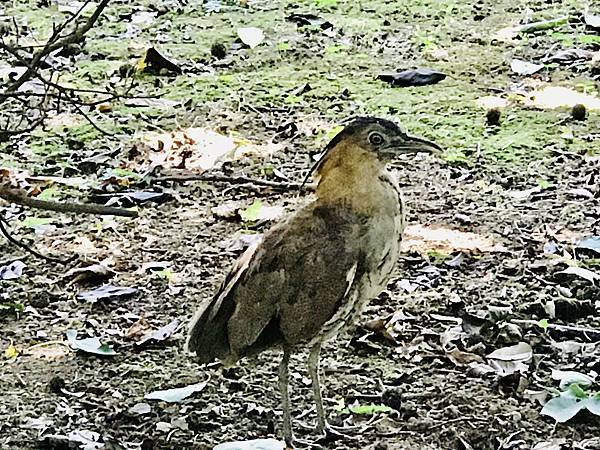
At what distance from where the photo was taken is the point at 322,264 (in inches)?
150

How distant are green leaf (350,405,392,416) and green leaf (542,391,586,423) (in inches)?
22.3

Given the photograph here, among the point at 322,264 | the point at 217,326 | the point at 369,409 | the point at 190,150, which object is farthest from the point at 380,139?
the point at 190,150

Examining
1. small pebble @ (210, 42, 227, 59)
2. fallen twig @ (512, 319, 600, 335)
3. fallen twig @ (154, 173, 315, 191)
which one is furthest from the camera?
small pebble @ (210, 42, 227, 59)

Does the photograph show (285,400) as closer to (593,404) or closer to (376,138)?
(376,138)

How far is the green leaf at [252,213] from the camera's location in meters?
5.92

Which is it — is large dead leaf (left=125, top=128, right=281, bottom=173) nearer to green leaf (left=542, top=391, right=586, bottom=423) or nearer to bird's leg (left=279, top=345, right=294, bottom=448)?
bird's leg (left=279, top=345, right=294, bottom=448)

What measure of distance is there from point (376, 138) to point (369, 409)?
994 millimetres

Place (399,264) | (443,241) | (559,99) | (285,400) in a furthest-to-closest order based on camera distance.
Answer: (559,99) → (443,241) → (399,264) → (285,400)

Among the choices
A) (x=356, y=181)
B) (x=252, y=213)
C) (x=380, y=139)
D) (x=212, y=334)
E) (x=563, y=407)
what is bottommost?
(x=252, y=213)

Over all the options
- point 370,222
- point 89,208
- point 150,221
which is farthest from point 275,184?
point 89,208

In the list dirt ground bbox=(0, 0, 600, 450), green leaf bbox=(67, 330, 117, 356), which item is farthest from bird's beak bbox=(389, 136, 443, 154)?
green leaf bbox=(67, 330, 117, 356)

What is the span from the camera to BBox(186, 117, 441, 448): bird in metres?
3.82

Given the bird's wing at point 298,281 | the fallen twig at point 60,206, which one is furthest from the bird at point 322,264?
the fallen twig at point 60,206

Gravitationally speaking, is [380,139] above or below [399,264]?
above
